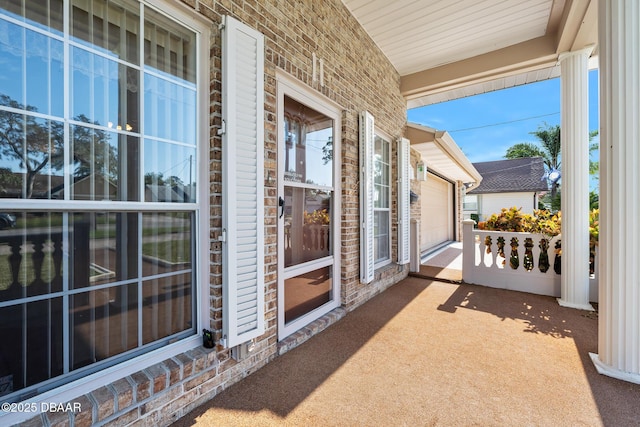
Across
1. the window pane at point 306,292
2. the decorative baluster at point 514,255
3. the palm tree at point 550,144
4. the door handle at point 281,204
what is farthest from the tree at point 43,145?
the palm tree at point 550,144

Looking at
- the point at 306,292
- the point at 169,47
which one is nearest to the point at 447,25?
the point at 169,47

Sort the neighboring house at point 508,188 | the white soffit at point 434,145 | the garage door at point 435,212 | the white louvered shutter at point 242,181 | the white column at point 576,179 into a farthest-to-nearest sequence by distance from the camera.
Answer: the neighboring house at point 508,188, the garage door at point 435,212, the white soffit at point 434,145, the white column at point 576,179, the white louvered shutter at point 242,181

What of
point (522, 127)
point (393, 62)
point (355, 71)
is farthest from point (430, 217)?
point (522, 127)

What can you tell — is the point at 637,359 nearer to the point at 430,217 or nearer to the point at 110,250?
the point at 110,250

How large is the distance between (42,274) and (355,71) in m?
3.69

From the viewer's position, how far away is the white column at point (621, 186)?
7.09ft

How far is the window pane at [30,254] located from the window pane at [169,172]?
1.54ft

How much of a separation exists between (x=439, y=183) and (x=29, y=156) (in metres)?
11.2

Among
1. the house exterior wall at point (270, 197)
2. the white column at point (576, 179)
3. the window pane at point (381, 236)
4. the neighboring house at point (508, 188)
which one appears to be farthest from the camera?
the neighboring house at point (508, 188)

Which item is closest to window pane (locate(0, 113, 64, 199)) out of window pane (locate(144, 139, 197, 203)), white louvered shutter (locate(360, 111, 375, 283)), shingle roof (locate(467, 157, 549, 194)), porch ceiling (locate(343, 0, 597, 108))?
window pane (locate(144, 139, 197, 203))

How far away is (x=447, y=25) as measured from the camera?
3918 mm

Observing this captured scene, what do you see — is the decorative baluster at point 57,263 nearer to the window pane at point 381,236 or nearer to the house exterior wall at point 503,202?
the window pane at point 381,236

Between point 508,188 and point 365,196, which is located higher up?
point 508,188

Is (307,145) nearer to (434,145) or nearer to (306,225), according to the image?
(306,225)
